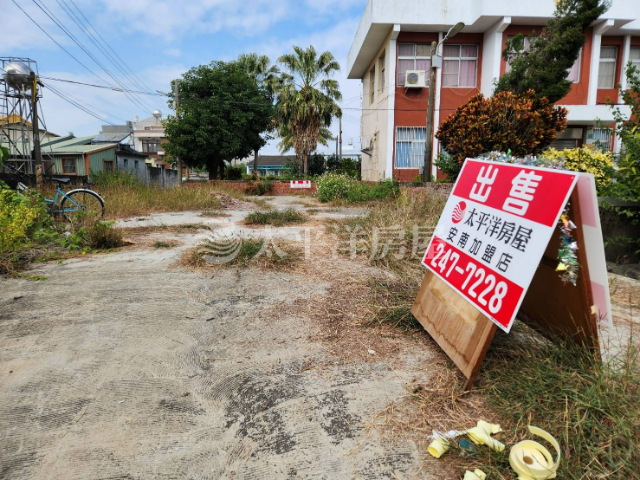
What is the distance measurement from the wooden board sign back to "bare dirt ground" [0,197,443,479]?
0.26m

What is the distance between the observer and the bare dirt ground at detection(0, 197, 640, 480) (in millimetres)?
1646

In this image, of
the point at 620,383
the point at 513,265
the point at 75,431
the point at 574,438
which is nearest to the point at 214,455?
the point at 75,431

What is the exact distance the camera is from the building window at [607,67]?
1708cm

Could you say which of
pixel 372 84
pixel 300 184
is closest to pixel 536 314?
pixel 300 184

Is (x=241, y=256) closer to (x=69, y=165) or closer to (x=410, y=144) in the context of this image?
(x=410, y=144)

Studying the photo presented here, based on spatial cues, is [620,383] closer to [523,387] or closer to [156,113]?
[523,387]

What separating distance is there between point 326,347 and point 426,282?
2.84 ft

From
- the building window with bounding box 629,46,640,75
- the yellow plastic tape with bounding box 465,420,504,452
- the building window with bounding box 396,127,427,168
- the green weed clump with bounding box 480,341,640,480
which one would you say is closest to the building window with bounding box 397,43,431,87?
the building window with bounding box 396,127,427,168

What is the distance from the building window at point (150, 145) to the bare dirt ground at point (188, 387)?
2217 inches

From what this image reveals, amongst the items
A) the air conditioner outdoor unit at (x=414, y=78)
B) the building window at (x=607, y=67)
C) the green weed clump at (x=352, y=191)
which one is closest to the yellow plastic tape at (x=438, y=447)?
the green weed clump at (x=352, y=191)

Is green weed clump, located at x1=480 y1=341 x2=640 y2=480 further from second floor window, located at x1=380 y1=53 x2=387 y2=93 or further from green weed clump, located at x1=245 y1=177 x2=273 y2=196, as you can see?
green weed clump, located at x1=245 y1=177 x2=273 y2=196

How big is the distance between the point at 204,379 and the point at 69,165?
3174 centimetres

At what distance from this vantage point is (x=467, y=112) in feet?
30.0

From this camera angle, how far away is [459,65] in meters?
16.6
